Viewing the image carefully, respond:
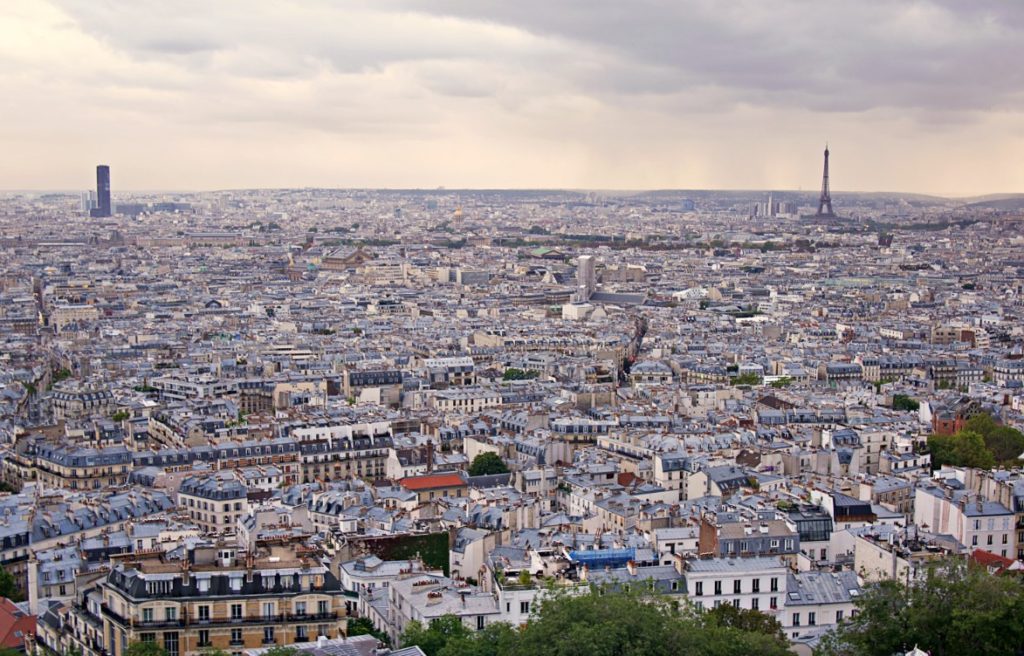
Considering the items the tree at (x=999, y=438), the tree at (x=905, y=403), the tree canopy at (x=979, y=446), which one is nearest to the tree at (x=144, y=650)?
the tree canopy at (x=979, y=446)

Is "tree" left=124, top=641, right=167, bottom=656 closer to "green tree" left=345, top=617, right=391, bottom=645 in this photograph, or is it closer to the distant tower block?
"green tree" left=345, top=617, right=391, bottom=645

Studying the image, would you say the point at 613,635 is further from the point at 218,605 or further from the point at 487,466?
the point at 487,466

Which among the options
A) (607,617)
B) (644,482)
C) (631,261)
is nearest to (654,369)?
(644,482)

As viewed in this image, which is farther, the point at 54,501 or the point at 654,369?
the point at 654,369

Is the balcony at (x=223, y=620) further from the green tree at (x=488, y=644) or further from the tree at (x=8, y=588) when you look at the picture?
the tree at (x=8, y=588)

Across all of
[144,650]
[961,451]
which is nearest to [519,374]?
[961,451]

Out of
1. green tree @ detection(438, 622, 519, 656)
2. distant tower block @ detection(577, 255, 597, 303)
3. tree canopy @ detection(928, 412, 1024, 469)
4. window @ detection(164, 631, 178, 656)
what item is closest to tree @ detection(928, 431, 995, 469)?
tree canopy @ detection(928, 412, 1024, 469)

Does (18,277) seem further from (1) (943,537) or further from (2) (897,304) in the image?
(1) (943,537)
